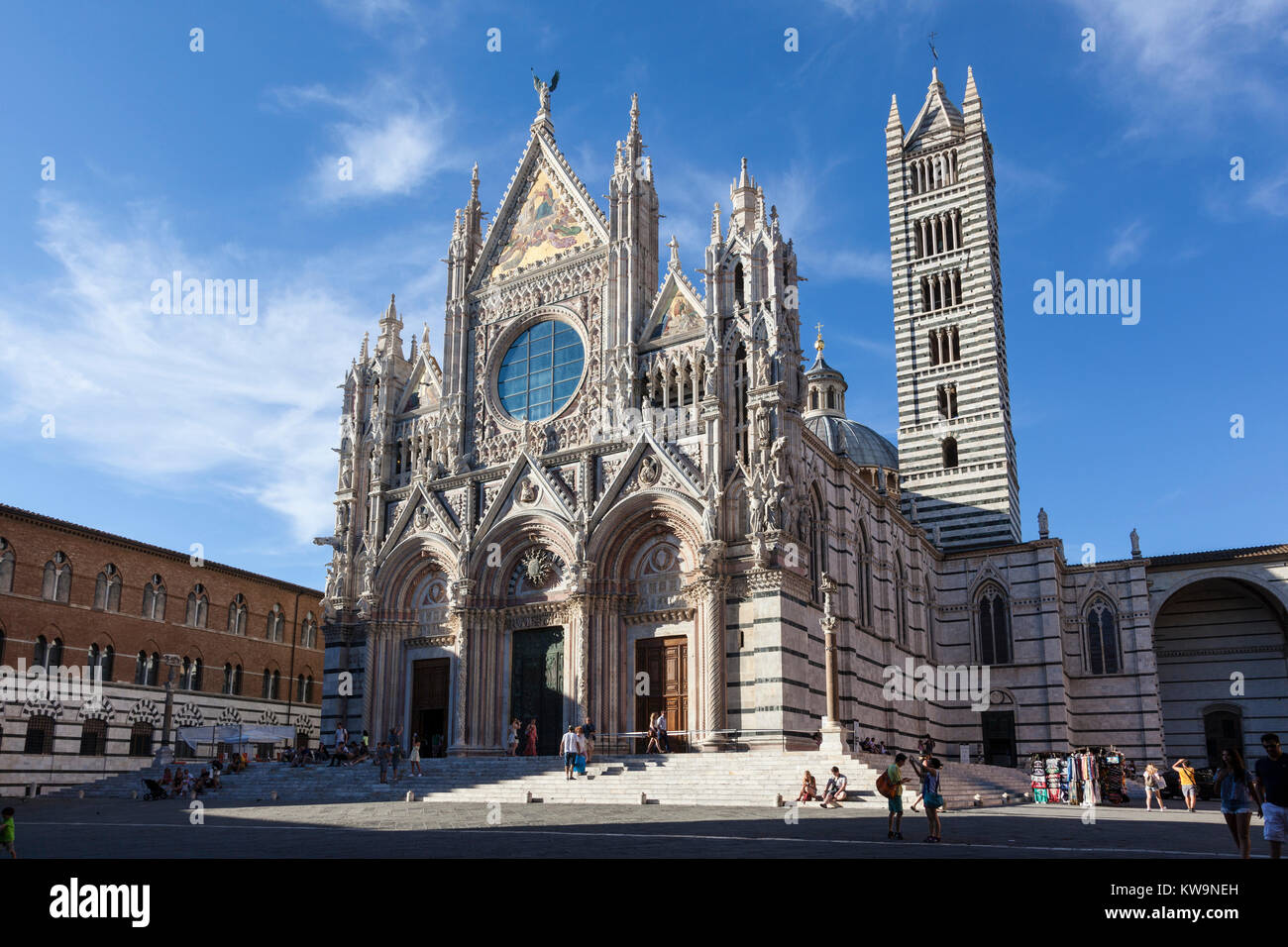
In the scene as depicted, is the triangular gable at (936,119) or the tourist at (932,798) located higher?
the triangular gable at (936,119)

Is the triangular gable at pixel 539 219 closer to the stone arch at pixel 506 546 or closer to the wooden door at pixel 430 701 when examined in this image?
the stone arch at pixel 506 546

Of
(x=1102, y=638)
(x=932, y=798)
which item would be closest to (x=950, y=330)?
(x=1102, y=638)

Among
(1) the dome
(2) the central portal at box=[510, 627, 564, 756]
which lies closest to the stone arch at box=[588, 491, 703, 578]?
(2) the central portal at box=[510, 627, 564, 756]

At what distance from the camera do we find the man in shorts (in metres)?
10.8

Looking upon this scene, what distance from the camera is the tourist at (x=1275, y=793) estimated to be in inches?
426

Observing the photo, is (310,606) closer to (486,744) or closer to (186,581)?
(186,581)

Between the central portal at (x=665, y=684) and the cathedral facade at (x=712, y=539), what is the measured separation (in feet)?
0.24

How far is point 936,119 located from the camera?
50.5 metres

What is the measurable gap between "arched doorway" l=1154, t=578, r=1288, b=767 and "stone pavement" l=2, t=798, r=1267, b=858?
2444 centimetres

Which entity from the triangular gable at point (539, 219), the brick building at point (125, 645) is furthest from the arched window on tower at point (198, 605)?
the triangular gable at point (539, 219)

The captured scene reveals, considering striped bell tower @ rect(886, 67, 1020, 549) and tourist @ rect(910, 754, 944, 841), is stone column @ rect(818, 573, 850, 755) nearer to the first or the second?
tourist @ rect(910, 754, 944, 841)

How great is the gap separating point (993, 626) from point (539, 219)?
24.2 metres

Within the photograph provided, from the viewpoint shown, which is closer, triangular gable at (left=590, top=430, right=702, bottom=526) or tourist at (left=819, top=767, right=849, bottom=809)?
tourist at (left=819, top=767, right=849, bottom=809)
